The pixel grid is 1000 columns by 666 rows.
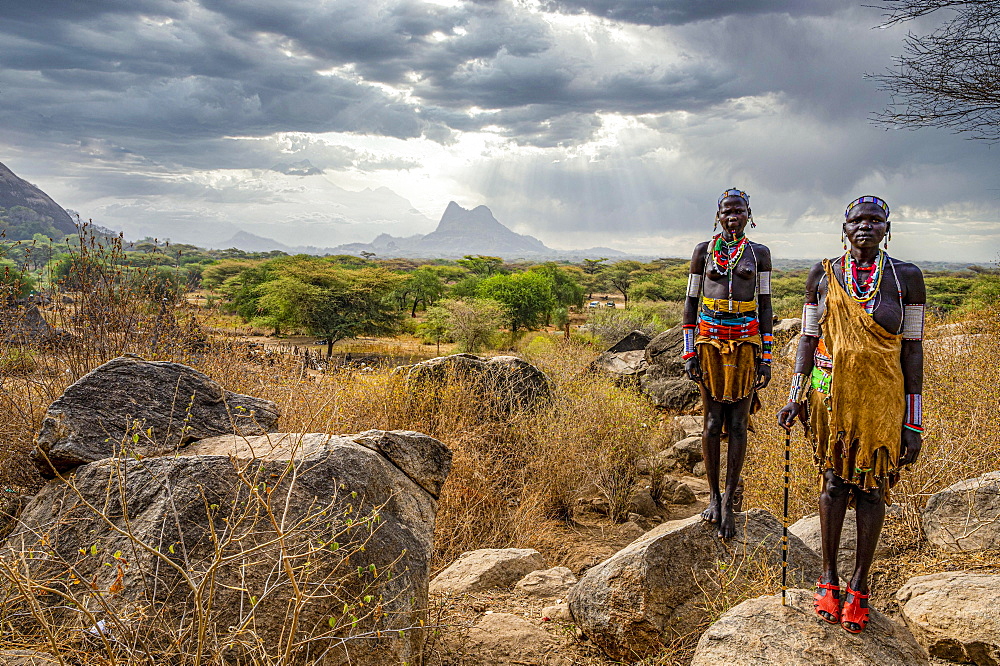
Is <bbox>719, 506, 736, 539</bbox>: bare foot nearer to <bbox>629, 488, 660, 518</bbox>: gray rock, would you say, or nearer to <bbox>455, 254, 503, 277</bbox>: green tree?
<bbox>629, 488, 660, 518</bbox>: gray rock

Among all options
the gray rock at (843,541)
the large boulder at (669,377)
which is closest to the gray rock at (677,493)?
the gray rock at (843,541)

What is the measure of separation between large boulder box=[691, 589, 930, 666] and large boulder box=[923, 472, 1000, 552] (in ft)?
5.37

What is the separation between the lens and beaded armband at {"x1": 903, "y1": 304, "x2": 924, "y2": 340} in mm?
2727

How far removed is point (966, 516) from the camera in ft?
13.4

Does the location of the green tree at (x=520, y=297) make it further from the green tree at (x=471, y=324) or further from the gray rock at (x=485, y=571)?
the gray rock at (x=485, y=571)

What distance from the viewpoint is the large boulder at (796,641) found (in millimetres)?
2643

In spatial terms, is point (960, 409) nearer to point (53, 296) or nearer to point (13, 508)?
point (13, 508)

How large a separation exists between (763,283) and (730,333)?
15.9 inches

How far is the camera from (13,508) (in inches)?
149

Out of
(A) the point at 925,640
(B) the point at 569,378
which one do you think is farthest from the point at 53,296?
(A) the point at 925,640

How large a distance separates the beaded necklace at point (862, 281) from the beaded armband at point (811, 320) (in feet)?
0.72

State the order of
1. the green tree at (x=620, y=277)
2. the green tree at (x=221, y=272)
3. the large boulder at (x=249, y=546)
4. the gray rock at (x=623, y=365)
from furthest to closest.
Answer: the green tree at (x=620, y=277) < the green tree at (x=221, y=272) < the gray rock at (x=623, y=365) < the large boulder at (x=249, y=546)

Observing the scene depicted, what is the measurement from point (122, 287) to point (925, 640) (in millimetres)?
7163

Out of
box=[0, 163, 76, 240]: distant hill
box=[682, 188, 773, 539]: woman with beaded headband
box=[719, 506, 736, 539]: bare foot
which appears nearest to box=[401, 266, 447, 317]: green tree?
box=[682, 188, 773, 539]: woman with beaded headband
